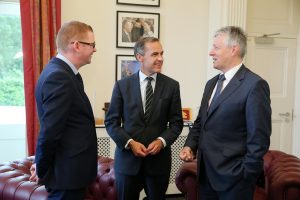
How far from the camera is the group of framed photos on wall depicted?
11.8 ft

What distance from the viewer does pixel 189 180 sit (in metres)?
2.56

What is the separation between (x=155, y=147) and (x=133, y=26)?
1.93 meters

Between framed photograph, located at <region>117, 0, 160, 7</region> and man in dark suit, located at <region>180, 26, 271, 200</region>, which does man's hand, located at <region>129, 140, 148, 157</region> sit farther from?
framed photograph, located at <region>117, 0, 160, 7</region>

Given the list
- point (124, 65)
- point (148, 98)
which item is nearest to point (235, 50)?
point (148, 98)

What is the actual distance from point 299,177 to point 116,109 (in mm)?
1268

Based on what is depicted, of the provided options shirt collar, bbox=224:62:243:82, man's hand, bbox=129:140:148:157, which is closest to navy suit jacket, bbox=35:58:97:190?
man's hand, bbox=129:140:148:157

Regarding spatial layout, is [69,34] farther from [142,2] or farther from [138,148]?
[142,2]

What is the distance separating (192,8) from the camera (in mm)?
3822

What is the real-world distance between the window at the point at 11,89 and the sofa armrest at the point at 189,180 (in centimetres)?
190

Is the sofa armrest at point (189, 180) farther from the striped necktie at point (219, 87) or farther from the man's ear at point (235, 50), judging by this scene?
the man's ear at point (235, 50)

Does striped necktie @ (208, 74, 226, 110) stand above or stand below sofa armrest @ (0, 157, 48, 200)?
above

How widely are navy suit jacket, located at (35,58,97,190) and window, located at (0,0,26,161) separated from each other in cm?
215

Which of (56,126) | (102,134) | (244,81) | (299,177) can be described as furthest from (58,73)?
(102,134)

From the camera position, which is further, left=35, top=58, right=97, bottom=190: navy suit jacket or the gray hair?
the gray hair
